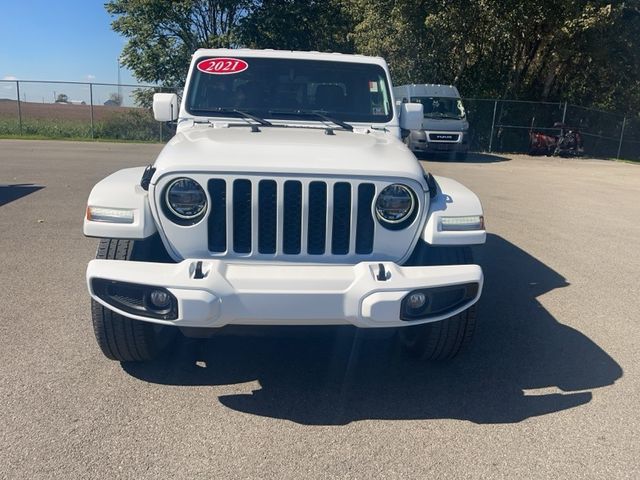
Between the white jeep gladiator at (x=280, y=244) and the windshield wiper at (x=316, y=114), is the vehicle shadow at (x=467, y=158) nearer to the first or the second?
the windshield wiper at (x=316, y=114)

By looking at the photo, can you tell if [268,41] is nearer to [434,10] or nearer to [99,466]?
[434,10]

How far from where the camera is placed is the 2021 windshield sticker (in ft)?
15.9

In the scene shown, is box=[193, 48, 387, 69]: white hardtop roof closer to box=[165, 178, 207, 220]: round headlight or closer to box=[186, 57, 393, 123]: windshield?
box=[186, 57, 393, 123]: windshield

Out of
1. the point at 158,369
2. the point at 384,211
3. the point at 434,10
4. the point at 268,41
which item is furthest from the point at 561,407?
the point at 268,41

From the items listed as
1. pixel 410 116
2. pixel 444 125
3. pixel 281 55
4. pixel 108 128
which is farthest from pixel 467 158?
pixel 281 55

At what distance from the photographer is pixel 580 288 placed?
5918 mm

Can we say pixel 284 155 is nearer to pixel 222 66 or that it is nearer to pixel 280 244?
pixel 280 244

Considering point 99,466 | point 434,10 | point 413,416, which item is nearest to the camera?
point 99,466

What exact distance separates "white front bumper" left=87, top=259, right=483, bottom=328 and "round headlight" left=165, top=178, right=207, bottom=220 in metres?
0.32

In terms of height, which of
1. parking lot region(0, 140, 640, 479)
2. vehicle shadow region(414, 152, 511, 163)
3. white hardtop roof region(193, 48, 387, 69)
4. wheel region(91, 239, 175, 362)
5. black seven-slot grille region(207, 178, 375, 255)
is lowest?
vehicle shadow region(414, 152, 511, 163)

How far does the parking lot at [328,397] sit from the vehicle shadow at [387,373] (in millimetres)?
13

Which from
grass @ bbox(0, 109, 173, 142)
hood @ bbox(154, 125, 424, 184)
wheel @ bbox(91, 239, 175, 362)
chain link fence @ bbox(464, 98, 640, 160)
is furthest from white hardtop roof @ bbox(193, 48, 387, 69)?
chain link fence @ bbox(464, 98, 640, 160)

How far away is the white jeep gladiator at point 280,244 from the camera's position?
3.07 metres

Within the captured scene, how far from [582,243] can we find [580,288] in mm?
2344
